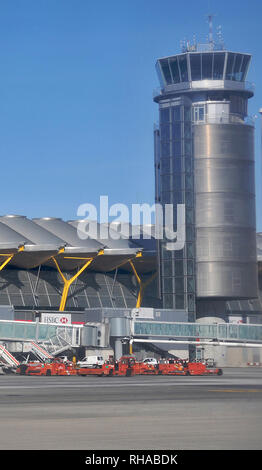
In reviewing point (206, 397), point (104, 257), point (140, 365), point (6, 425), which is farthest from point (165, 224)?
point (6, 425)

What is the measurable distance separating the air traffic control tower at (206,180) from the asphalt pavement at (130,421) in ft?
259

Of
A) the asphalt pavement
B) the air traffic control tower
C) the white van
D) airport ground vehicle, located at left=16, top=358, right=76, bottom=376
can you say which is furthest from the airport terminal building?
the asphalt pavement

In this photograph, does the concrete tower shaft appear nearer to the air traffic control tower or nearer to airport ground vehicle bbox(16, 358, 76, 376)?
the air traffic control tower

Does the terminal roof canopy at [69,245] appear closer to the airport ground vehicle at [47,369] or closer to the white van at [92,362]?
the white van at [92,362]

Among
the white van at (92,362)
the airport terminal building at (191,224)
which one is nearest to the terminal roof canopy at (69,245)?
the airport terminal building at (191,224)

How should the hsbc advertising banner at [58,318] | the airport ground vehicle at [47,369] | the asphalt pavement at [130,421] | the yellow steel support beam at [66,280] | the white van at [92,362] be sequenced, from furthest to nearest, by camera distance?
the yellow steel support beam at [66,280], the hsbc advertising banner at [58,318], the white van at [92,362], the airport ground vehicle at [47,369], the asphalt pavement at [130,421]

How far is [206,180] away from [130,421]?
96.9 metres

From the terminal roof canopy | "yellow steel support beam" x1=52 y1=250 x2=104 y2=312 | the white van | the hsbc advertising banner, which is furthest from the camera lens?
"yellow steel support beam" x1=52 y1=250 x2=104 y2=312

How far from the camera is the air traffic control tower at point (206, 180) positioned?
124 metres

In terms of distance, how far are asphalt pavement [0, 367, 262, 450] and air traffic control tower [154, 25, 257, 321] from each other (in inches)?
3111

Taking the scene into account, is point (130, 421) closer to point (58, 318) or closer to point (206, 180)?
point (58, 318)

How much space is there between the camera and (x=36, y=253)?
116 m

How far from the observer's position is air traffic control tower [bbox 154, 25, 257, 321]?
124 metres
